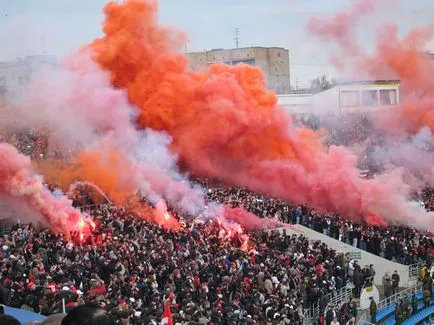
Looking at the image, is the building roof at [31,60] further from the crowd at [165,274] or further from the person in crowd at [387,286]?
the person in crowd at [387,286]

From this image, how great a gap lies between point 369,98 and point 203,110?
757 inches

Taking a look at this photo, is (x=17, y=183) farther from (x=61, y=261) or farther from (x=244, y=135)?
(x=244, y=135)

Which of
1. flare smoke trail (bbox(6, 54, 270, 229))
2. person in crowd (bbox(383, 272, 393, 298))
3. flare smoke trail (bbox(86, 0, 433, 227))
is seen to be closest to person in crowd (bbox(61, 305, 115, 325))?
person in crowd (bbox(383, 272, 393, 298))

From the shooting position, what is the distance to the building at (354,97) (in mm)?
43562

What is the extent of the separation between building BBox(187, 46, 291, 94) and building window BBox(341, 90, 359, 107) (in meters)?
17.4

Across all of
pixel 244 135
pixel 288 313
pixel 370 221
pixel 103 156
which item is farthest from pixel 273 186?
pixel 288 313

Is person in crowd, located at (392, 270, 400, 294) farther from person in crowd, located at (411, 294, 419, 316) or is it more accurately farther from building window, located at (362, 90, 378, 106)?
building window, located at (362, 90, 378, 106)

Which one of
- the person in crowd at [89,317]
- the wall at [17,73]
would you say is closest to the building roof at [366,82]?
the wall at [17,73]

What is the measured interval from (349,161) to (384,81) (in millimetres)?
18557

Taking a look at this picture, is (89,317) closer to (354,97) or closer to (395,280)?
(395,280)

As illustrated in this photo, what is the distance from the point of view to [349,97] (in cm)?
4506

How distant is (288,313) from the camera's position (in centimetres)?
1362

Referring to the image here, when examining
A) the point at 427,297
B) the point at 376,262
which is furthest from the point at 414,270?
the point at 427,297

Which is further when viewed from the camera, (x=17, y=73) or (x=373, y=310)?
(x=17, y=73)
